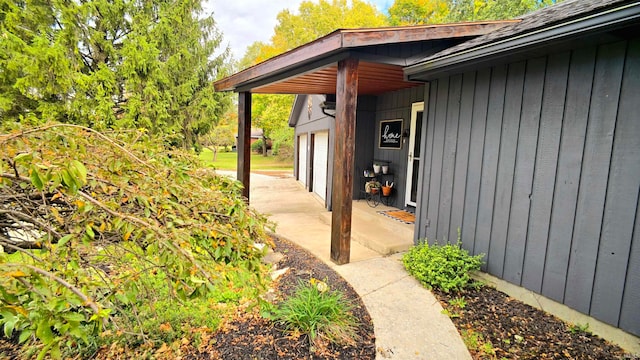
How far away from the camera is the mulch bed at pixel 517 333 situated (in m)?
2.43

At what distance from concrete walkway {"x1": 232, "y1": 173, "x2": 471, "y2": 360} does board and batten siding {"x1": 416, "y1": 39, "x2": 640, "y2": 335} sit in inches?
35.1

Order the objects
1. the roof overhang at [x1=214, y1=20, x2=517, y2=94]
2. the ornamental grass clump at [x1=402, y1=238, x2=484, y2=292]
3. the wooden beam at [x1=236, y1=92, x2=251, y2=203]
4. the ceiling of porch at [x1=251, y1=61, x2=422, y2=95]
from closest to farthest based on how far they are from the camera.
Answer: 1. the ornamental grass clump at [x1=402, y1=238, x2=484, y2=292]
2. the roof overhang at [x1=214, y1=20, x2=517, y2=94]
3. the ceiling of porch at [x1=251, y1=61, x2=422, y2=95]
4. the wooden beam at [x1=236, y1=92, x2=251, y2=203]

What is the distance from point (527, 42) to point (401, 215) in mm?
3601

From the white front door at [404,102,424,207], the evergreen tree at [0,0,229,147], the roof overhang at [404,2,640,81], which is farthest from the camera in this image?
the evergreen tree at [0,0,229,147]

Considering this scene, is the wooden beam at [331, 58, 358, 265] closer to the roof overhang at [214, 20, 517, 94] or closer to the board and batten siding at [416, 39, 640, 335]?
the roof overhang at [214, 20, 517, 94]

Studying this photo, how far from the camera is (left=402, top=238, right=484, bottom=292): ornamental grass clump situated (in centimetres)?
336

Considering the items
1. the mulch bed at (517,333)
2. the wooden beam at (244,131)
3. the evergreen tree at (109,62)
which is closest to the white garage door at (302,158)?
the evergreen tree at (109,62)

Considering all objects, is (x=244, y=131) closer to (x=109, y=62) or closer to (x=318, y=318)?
(x=318, y=318)

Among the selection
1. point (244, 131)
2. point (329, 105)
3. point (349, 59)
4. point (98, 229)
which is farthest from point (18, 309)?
point (329, 105)

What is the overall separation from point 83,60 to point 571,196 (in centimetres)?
1053

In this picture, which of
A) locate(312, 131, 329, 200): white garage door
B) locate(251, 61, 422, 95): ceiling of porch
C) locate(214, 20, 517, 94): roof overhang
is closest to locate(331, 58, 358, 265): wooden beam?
locate(214, 20, 517, 94): roof overhang

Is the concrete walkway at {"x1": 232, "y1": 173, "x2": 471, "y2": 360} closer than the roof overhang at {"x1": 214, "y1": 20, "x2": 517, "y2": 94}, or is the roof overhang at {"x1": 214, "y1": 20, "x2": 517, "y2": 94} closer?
the concrete walkway at {"x1": 232, "y1": 173, "x2": 471, "y2": 360}

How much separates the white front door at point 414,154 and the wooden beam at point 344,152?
8.23ft

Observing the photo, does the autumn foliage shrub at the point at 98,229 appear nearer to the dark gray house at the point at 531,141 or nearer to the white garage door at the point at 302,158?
the dark gray house at the point at 531,141
